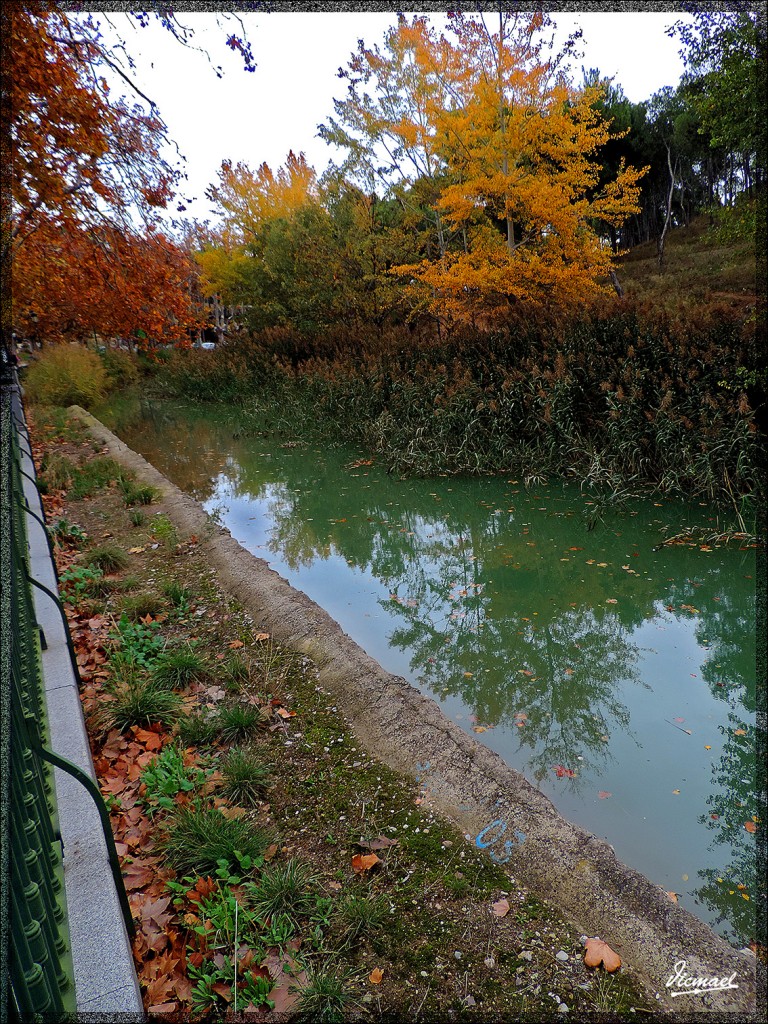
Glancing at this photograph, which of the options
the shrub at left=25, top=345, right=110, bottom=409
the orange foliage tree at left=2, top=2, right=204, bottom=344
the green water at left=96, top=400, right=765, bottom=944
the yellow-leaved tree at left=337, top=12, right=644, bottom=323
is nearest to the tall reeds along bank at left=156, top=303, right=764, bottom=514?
the green water at left=96, top=400, right=765, bottom=944

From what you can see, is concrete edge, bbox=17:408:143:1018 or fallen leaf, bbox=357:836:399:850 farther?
fallen leaf, bbox=357:836:399:850

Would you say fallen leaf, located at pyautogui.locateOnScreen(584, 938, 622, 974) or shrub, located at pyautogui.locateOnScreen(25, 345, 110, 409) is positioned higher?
shrub, located at pyautogui.locateOnScreen(25, 345, 110, 409)

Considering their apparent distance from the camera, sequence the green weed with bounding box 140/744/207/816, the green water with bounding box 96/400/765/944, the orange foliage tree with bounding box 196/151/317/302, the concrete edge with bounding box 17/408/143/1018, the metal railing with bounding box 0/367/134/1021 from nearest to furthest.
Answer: the metal railing with bounding box 0/367/134/1021 < the concrete edge with bounding box 17/408/143/1018 < the green weed with bounding box 140/744/207/816 < the green water with bounding box 96/400/765/944 < the orange foliage tree with bounding box 196/151/317/302

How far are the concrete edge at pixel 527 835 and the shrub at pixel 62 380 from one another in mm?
18644

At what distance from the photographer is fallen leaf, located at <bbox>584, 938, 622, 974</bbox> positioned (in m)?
2.23

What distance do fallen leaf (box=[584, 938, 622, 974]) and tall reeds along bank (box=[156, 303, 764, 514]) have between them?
18.7 feet

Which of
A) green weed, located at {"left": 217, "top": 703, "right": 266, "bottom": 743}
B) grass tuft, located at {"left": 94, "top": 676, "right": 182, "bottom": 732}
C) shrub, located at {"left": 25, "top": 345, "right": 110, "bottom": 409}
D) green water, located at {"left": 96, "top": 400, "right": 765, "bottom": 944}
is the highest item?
shrub, located at {"left": 25, "top": 345, "right": 110, "bottom": 409}

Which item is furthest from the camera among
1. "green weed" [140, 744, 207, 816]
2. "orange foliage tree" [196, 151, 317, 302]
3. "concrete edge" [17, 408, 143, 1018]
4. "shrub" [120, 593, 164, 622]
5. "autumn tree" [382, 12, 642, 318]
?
"orange foliage tree" [196, 151, 317, 302]

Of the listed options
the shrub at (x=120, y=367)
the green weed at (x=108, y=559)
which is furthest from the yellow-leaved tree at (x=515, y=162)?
the shrub at (x=120, y=367)

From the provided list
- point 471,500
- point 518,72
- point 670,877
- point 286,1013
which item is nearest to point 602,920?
point 670,877

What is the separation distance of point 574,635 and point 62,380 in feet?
65.5

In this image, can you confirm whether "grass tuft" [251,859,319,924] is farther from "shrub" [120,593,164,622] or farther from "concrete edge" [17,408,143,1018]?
"shrub" [120,593,164,622]

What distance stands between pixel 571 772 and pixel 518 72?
14845 millimetres

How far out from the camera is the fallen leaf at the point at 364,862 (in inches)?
108
